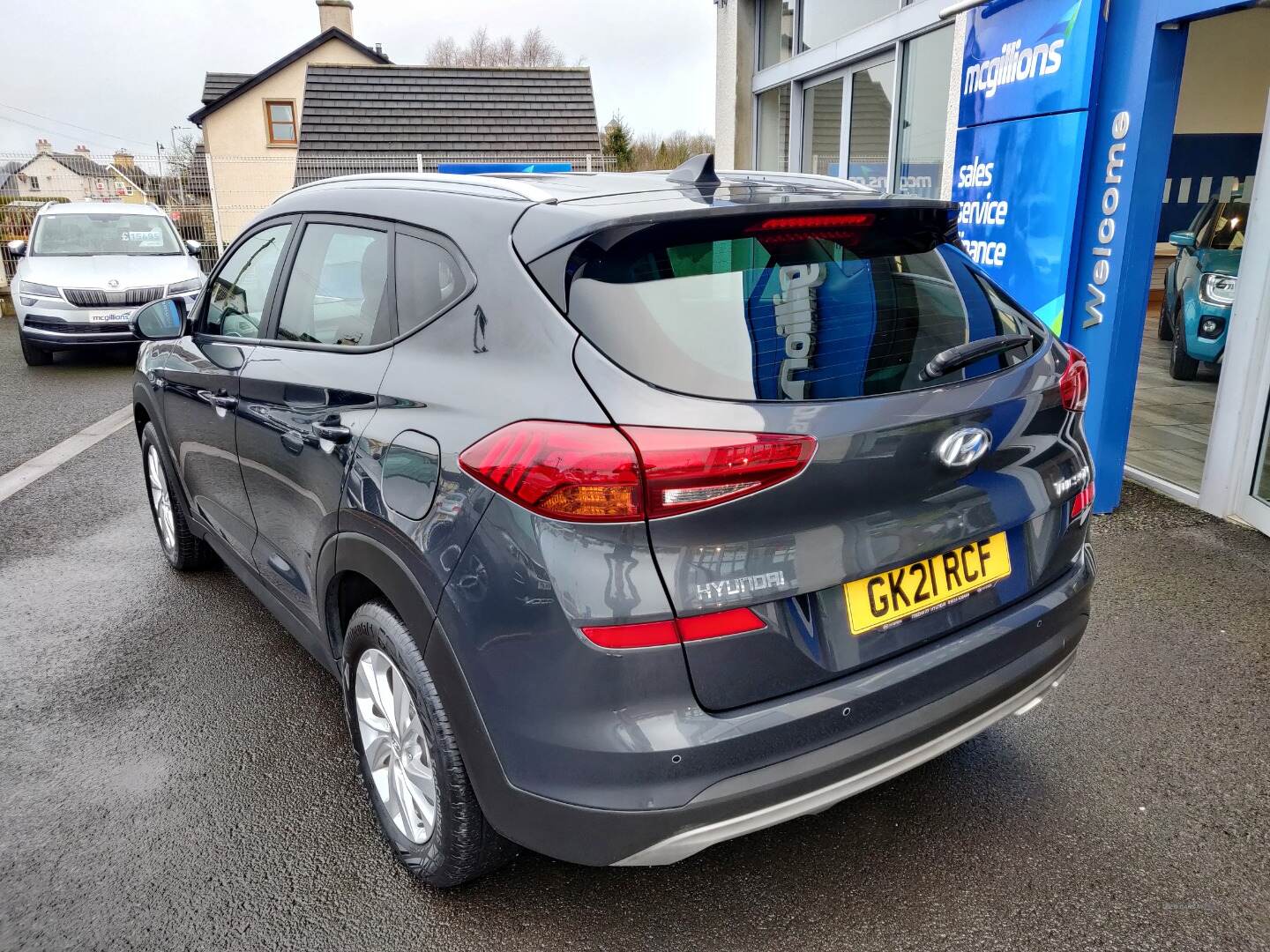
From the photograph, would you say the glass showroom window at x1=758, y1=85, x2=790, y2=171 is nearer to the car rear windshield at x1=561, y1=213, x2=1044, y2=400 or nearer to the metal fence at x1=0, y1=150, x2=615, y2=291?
the metal fence at x1=0, y1=150, x2=615, y2=291

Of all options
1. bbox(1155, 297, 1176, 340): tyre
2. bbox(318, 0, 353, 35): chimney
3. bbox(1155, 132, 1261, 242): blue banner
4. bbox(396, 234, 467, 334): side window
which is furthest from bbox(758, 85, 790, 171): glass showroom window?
bbox(318, 0, 353, 35): chimney

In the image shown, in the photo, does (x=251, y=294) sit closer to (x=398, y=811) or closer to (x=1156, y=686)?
(x=398, y=811)

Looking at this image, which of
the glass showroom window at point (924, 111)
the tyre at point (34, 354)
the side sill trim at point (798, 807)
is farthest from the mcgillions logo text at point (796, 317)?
the tyre at point (34, 354)

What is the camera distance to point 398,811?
2.46m

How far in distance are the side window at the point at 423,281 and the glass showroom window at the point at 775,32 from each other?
32.4 feet

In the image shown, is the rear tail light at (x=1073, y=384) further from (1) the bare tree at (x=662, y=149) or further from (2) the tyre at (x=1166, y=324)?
(1) the bare tree at (x=662, y=149)

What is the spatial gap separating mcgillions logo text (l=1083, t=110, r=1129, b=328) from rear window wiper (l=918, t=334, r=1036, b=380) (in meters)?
2.97

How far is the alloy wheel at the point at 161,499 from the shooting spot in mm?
4472

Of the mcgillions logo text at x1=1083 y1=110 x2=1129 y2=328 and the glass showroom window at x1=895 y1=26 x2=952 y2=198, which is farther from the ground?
the glass showroom window at x1=895 y1=26 x2=952 y2=198

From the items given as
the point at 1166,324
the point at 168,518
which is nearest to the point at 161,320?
the point at 168,518

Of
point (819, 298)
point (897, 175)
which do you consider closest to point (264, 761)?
point (819, 298)

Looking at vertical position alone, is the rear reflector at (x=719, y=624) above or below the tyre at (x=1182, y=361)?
above

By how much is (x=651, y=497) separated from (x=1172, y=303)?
32.0 ft

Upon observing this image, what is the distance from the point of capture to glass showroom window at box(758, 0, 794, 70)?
36.3ft
